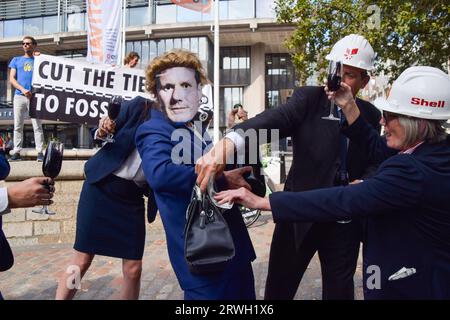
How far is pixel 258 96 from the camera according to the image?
114 ft

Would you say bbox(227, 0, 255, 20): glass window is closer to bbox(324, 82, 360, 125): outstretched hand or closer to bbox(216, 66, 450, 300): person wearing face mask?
bbox(324, 82, 360, 125): outstretched hand

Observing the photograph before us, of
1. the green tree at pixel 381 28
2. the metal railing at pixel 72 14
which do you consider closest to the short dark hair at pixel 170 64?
the green tree at pixel 381 28

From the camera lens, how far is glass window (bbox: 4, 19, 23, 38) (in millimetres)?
33906

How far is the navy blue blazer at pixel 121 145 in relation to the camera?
10.8 ft

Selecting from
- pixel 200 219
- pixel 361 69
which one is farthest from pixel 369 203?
pixel 361 69

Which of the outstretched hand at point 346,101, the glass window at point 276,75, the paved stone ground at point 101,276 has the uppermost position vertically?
the glass window at point 276,75

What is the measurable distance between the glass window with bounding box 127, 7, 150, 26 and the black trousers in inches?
1208

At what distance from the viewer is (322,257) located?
9.30 ft

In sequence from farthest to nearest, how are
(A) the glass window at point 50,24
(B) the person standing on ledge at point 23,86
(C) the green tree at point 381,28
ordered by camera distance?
1. (A) the glass window at point 50,24
2. (C) the green tree at point 381,28
3. (B) the person standing on ledge at point 23,86

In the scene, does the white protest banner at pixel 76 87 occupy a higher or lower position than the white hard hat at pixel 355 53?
higher

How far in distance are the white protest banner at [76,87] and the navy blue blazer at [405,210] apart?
5035 millimetres

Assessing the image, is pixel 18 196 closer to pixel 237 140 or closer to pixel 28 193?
pixel 28 193

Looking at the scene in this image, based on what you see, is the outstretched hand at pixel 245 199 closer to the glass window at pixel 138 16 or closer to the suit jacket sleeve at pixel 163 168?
the suit jacket sleeve at pixel 163 168
